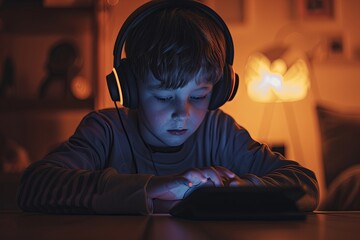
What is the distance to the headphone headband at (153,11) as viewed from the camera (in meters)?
0.92

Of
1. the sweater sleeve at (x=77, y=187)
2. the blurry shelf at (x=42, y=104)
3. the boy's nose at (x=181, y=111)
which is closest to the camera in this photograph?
the sweater sleeve at (x=77, y=187)

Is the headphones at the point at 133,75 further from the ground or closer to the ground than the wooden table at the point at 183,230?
further from the ground

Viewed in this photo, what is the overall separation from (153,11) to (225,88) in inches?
8.7

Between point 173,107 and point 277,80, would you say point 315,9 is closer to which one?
point 277,80

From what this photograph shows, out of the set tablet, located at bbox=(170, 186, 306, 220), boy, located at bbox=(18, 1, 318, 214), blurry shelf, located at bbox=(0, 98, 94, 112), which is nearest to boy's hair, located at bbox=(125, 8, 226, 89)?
boy, located at bbox=(18, 1, 318, 214)

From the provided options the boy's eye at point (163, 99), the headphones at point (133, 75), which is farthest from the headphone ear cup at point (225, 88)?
the boy's eye at point (163, 99)

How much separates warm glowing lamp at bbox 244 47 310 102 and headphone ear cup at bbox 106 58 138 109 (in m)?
1.82

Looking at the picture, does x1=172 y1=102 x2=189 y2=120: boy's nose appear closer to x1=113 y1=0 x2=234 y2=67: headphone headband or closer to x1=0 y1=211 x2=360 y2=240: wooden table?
x1=113 y1=0 x2=234 y2=67: headphone headband

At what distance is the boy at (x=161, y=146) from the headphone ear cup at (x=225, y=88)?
2 cm

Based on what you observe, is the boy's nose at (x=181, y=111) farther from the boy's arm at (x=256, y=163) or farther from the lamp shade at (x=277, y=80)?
the lamp shade at (x=277, y=80)

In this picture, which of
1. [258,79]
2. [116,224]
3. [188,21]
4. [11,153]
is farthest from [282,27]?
[116,224]

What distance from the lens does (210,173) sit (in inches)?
31.7

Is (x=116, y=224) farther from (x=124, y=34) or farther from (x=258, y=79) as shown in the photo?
(x=258, y=79)

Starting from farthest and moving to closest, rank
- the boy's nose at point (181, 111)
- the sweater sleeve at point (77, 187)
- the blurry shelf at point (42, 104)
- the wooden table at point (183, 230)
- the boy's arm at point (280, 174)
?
1. the blurry shelf at point (42, 104)
2. the boy's nose at point (181, 111)
3. the boy's arm at point (280, 174)
4. the sweater sleeve at point (77, 187)
5. the wooden table at point (183, 230)
